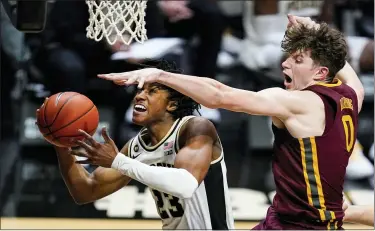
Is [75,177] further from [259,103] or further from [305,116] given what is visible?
[305,116]

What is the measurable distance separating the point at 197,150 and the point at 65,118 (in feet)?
2.24

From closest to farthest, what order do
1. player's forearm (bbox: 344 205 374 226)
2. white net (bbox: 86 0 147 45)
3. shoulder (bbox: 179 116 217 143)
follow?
shoulder (bbox: 179 116 217 143), player's forearm (bbox: 344 205 374 226), white net (bbox: 86 0 147 45)

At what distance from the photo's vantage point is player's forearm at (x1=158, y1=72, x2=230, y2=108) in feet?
11.0

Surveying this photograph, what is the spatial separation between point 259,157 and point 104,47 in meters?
1.87

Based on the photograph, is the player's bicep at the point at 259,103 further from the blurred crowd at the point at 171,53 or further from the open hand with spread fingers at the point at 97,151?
the blurred crowd at the point at 171,53

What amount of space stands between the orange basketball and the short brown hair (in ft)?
3.53

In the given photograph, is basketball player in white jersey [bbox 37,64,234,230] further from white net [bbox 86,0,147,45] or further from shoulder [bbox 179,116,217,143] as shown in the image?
white net [bbox 86,0,147,45]

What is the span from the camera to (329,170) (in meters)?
3.48

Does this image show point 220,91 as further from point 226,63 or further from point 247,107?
point 226,63

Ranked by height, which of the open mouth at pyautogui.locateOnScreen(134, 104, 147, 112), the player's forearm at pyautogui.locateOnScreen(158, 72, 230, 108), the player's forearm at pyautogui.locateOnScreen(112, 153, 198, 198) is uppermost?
the player's forearm at pyautogui.locateOnScreen(158, 72, 230, 108)

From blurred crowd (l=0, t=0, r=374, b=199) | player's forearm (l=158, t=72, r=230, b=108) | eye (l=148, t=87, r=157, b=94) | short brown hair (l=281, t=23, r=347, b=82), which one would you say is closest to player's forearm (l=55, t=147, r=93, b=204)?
eye (l=148, t=87, r=157, b=94)

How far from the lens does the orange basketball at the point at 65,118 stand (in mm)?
3641

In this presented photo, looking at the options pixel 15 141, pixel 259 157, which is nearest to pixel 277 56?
pixel 259 157

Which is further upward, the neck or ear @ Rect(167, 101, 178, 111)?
ear @ Rect(167, 101, 178, 111)
